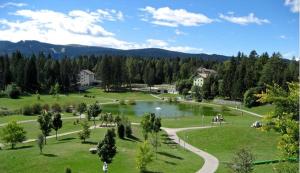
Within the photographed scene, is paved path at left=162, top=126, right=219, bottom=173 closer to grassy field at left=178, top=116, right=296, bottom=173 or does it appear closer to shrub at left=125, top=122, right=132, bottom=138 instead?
grassy field at left=178, top=116, right=296, bottom=173

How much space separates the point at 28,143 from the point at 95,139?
846 centimetres

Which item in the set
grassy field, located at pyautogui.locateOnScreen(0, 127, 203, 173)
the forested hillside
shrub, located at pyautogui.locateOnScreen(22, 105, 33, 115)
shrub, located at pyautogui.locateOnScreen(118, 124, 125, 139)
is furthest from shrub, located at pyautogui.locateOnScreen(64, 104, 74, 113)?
the forested hillside

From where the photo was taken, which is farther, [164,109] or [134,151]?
[164,109]

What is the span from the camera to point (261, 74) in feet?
377

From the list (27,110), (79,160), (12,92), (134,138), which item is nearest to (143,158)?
(79,160)

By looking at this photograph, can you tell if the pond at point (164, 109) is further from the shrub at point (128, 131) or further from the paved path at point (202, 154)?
the shrub at point (128, 131)

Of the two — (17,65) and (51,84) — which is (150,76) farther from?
(17,65)

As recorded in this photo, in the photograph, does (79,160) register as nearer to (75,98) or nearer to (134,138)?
(134,138)

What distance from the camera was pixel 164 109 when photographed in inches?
4117

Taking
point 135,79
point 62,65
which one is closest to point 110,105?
point 62,65

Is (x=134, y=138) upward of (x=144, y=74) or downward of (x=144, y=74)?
downward

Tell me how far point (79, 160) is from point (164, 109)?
212ft

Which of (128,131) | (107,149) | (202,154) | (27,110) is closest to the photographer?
(107,149)

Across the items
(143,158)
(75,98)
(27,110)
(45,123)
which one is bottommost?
(27,110)
